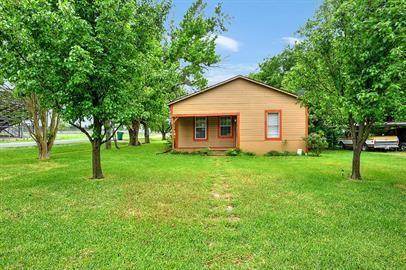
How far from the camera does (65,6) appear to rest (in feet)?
24.7

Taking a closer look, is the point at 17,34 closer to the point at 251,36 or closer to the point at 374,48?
the point at 374,48

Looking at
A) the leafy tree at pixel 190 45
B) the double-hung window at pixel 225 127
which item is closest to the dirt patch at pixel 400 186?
the double-hung window at pixel 225 127

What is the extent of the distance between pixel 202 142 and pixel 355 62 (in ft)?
40.6

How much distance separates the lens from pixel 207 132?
19859 mm

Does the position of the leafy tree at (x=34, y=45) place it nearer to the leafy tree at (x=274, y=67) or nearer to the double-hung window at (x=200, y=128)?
the double-hung window at (x=200, y=128)

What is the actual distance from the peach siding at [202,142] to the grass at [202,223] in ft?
33.7

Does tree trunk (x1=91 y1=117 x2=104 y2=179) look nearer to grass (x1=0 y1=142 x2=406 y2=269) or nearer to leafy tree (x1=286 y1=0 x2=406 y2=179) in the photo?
grass (x1=0 y1=142 x2=406 y2=269)

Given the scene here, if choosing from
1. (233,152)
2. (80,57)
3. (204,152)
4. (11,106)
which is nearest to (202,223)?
(80,57)

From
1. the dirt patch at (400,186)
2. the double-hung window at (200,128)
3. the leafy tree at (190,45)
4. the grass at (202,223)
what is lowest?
the grass at (202,223)

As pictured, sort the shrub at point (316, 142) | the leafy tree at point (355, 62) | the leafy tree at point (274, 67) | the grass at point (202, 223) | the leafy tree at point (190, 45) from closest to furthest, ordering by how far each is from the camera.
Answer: the grass at point (202, 223) < the leafy tree at point (355, 62) < the shrub at point (316, 142) < the leafy tree at point (190, 45) < the leafy tree at point (274, 67)

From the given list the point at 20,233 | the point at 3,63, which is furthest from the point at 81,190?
the point at 3,63

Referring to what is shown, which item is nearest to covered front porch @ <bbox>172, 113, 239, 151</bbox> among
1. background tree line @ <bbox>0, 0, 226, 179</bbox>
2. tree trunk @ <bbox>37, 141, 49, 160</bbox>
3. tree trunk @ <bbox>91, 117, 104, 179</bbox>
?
tree trunk @ <bbox>37, 141, 49, 160</bbox>

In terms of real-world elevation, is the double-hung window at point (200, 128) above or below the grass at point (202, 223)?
above

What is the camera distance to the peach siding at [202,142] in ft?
64.8
